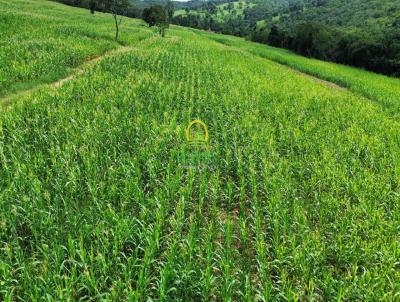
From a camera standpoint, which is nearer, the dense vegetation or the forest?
the dense vegetation

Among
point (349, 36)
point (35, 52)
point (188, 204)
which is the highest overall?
point (349, 36)

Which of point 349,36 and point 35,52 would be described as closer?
→ point 35,52

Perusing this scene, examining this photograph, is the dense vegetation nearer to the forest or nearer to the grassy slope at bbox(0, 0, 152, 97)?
the forest

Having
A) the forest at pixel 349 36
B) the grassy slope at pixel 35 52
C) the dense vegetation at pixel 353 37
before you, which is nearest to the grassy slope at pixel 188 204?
the grassy slope at pixel 35 52

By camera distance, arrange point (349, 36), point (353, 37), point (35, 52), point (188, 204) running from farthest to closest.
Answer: point (349, 36), point (353, 37), point (35, 52), point (188, 204)

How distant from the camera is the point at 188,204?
7.37 metres

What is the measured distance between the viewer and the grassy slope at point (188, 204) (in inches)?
202

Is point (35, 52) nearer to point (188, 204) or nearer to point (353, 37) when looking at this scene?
point (188, 204)

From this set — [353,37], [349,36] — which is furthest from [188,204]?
[349,36]

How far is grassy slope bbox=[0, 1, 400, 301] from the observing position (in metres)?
5.14

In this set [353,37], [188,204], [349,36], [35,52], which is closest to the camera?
[188,204]

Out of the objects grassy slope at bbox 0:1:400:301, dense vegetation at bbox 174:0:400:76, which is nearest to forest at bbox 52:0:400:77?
dense vegetation at bbox 174:0:400:76

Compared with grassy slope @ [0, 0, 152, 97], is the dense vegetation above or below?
above

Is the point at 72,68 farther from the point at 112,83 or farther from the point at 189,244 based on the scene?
the point at 189,244
